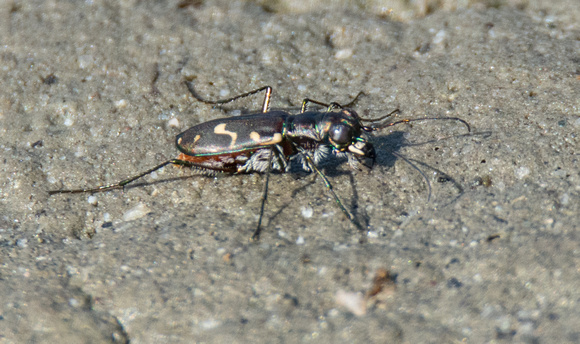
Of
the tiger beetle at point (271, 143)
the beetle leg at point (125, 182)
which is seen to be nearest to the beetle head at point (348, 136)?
the tiger beetle at point (271, 143)

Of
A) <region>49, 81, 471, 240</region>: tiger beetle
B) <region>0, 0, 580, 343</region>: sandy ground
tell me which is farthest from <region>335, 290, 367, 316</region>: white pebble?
<region>49, 81, 471, 240</region>: tiger beetle

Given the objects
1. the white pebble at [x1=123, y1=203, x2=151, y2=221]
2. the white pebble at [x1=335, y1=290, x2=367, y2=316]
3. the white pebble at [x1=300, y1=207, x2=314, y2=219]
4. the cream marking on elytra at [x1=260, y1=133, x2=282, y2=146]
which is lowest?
the white pebble at [x1=123, y1=203, x2=151, y2=221]

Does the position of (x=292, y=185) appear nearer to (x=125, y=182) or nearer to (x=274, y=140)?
(x=274, y=140)

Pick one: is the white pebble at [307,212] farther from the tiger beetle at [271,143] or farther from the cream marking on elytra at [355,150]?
the cream marking on elytra at [355,150]

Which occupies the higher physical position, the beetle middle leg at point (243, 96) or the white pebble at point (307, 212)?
the beetle middle leg at point (243, 96)

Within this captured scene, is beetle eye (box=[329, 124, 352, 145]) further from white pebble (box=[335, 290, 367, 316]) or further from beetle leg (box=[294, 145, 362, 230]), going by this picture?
white pebble (box=[335, 290, 367, 316])

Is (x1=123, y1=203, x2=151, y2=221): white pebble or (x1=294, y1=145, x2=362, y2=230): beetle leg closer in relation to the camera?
(x1=294, y1=145, x2=362, y2=230): beetle leg

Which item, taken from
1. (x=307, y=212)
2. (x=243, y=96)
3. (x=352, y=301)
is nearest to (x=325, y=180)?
(x=307, y=212)
